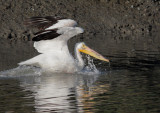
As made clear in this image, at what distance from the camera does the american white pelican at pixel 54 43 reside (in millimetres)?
13086

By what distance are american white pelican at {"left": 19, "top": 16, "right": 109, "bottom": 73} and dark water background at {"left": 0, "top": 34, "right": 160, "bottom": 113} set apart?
12.7 inches

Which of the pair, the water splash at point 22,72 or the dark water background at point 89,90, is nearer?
the dark water background at point 89,90

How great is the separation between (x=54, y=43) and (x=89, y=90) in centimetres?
363

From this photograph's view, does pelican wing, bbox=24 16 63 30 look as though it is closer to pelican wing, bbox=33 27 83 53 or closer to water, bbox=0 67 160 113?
pelican wing, bbox=33 27 83 53

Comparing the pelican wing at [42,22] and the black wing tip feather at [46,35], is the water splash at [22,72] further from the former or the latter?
the pelican wing at [42,22]

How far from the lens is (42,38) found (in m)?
13.2

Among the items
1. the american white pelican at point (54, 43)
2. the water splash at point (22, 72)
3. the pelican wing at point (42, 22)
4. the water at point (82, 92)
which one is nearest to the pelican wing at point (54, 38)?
the american white pelican at point (54, 43)

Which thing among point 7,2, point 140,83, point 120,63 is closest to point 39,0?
point 7,2

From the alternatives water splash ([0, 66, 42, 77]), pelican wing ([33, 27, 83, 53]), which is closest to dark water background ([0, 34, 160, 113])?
water splash ([0, 66, 42, 77])

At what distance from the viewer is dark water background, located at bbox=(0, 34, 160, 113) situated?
848cm

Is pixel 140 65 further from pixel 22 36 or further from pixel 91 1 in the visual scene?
pixel 91 1

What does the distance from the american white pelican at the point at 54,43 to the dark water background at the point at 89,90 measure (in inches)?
12.7

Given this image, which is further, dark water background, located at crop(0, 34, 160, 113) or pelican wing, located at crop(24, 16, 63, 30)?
pelican wing, located at crop(24, 16, 63, 30)

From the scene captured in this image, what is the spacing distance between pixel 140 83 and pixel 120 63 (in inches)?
164
